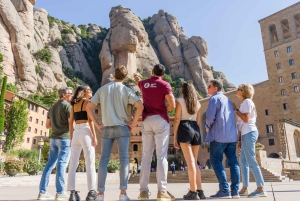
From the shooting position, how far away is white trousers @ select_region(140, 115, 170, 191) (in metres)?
4.25

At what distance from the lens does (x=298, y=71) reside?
147ft

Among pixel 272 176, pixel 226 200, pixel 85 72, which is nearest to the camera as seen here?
pixel 226 200

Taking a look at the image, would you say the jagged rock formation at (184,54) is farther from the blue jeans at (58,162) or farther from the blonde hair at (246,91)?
the blue jeans at (58,162)

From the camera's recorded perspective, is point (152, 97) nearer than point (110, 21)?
Yes

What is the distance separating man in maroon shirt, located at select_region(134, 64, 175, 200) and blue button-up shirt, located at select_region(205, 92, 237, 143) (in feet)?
3.02

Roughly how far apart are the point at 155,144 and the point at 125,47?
192ft

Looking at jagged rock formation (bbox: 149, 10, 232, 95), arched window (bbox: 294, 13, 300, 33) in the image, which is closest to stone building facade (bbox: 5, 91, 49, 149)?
jagged rock formation (bbox: 149, 10, 232, 95)

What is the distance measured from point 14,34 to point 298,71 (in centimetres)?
5549

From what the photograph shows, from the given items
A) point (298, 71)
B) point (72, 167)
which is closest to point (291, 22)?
point (298, 71)

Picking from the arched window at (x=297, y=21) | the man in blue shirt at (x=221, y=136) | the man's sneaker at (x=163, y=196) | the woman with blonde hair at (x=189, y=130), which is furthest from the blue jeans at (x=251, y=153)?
the arched window at (x=297, y=21)

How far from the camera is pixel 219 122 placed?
194 inches

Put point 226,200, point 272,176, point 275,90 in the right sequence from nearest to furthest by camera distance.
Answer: point 226,200, point 272,176, point 275,90

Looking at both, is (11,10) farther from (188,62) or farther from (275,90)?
(275,90)

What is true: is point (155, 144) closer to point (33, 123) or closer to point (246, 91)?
point (246, 91)
